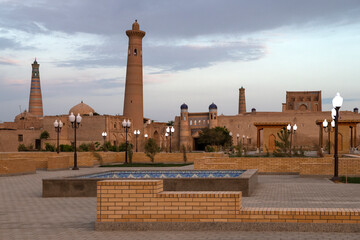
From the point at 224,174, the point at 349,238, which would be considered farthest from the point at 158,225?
the point at 224,174

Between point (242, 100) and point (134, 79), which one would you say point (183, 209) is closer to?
point (134, 79)

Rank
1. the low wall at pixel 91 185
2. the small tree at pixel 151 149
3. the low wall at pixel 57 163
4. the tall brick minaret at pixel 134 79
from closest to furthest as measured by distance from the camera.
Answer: the low wall at pixel 91 185, the low wall at pixel 57 163, the small tree at pixel 151 149, the tall brick minaret at pixel 134 79

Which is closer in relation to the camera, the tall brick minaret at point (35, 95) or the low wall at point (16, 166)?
the low wall at point (16, 166)

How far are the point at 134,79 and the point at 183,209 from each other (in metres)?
61.6

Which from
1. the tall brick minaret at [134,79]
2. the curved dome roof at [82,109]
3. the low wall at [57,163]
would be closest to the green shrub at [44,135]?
the curved dome roof at [82,109]

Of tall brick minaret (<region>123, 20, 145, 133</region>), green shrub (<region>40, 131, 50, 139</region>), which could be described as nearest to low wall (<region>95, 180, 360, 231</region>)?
tall brick minaret (<region>123, 20, 145, 133</region>)

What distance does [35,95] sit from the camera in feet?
311

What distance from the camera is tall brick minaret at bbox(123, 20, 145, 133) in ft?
223

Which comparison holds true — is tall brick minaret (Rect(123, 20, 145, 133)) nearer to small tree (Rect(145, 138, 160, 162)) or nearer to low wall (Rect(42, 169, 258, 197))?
small tree (Rect(145, 138, 160, 162))

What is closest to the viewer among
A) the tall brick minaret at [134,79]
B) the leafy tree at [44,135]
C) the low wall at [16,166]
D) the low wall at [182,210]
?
the low wall at [182,210]

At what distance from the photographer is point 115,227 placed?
7.45 metres

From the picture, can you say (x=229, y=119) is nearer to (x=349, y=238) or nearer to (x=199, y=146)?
(x=199, y=146)

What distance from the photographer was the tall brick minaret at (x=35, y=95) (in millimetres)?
94188

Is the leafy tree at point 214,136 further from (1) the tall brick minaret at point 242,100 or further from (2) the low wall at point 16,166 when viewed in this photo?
(2) the low wall at point 16,166
